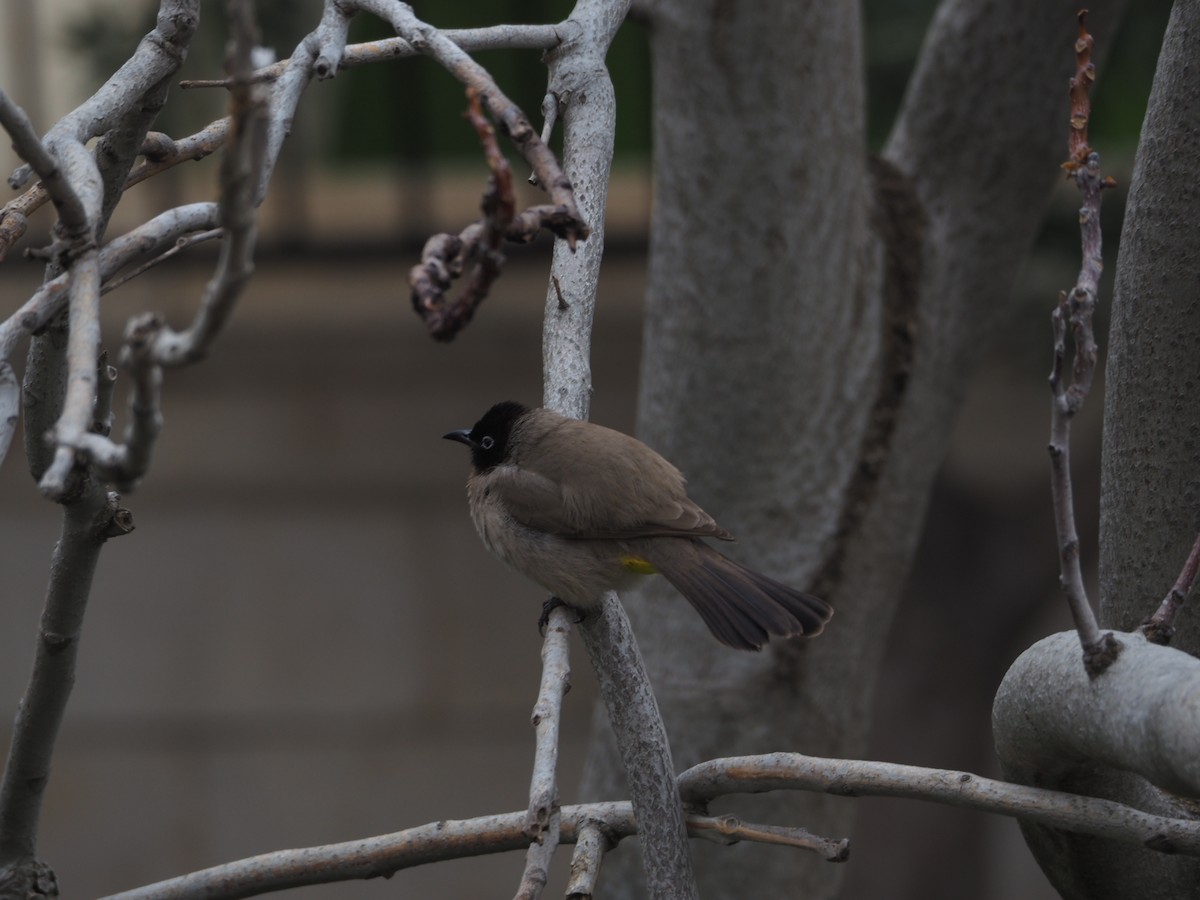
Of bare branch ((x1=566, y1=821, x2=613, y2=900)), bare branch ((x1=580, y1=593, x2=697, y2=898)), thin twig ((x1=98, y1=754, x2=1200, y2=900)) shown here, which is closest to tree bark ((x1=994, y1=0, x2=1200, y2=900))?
thin twig ((x1=98, y1=754, x2=1200, y2=900))

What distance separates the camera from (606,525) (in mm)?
2586

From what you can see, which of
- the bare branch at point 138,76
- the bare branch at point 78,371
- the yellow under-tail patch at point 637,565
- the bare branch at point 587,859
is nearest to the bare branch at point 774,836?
the bare branch at point 587,859

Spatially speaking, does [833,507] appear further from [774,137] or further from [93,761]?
[93,761]

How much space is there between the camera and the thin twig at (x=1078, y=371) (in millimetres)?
1453

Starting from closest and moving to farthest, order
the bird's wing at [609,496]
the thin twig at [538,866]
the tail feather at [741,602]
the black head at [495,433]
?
the thin twig at [538,866] → the tail feather at [741,602] → the bird's wing at [609,496] → the black head at [495,433]

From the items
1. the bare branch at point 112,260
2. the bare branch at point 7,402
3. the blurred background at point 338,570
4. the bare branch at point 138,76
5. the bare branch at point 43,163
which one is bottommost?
the blurred background at point 338,570

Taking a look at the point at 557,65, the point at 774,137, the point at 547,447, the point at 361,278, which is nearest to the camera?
the point at 557,65

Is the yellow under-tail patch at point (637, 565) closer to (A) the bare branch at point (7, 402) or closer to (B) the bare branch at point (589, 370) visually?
(B) the bare branch at point (589, 370)

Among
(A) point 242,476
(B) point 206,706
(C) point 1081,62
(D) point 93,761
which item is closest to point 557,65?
(C) point 1081,62

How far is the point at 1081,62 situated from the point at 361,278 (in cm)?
404

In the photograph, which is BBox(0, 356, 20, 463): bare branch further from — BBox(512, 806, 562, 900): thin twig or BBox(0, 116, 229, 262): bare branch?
BBox(512, 806, 562, 900): thin twig

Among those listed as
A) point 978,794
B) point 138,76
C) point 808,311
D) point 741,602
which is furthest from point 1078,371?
point 808,311

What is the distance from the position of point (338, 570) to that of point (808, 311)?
10.2 feet

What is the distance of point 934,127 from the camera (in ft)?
10.7
